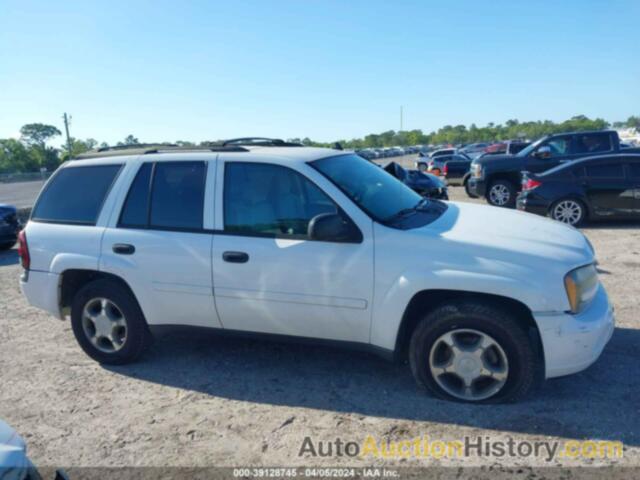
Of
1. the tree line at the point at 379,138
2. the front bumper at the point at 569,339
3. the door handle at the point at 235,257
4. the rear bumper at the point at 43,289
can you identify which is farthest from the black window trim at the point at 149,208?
the tree line at the point at 379,138

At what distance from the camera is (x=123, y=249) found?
399cm

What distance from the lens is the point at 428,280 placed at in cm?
322

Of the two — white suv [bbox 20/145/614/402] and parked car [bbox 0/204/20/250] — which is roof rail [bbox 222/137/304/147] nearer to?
white suv [bbox 20/145/614/402]

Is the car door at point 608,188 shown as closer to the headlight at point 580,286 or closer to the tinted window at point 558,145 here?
the tinted window at point 558,145

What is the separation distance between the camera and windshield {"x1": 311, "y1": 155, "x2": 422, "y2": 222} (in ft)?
11.8

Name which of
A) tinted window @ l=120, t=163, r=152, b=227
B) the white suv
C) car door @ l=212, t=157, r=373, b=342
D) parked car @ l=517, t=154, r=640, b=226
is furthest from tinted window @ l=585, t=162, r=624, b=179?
tinted window @ l=120, t=163, r=152, b=227

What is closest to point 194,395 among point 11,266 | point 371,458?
point 371,458

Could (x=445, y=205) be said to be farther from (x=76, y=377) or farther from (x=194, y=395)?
(x=76, y=377)

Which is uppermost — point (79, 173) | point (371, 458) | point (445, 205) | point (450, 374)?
point (79, 173)

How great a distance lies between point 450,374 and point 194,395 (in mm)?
1927

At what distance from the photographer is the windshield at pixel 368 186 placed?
3609 mm

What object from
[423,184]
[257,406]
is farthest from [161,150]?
[423,184]

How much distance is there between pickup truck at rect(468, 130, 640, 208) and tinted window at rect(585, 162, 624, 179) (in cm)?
274

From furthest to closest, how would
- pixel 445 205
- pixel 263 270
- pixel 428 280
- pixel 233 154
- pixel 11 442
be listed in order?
pixel 445 205 → pixel 233 154 → pixel 263 270 → pixel 428 280 → pixel 11 442
